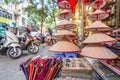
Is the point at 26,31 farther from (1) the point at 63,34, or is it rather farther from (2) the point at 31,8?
(1) the point at 63,34

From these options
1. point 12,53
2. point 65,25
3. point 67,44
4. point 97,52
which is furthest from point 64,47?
point 12,53

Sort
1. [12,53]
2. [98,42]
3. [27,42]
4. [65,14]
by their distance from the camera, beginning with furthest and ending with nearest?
[27,42], [12,53], [65,14], [98,42]

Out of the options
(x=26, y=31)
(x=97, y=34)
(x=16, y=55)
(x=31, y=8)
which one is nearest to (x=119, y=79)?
(x=97, y=34)

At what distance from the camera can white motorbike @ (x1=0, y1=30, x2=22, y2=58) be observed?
15.3 feet

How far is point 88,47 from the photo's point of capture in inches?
44.8

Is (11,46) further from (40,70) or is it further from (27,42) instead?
(40,70)

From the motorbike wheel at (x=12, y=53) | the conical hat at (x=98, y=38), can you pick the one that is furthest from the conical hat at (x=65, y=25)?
the motorbike wheel at (x=12, y=53)

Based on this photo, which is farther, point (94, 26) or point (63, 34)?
point (63, 34)

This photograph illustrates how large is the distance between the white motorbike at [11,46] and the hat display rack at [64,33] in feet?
12.0

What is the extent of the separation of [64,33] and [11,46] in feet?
12.6

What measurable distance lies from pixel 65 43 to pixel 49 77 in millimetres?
382

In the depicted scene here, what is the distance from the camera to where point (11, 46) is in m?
4.71

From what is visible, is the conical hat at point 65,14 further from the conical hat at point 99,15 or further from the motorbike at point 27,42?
the motorbike at point 27,42

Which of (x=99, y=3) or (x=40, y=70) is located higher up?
(x=99, y=3)
